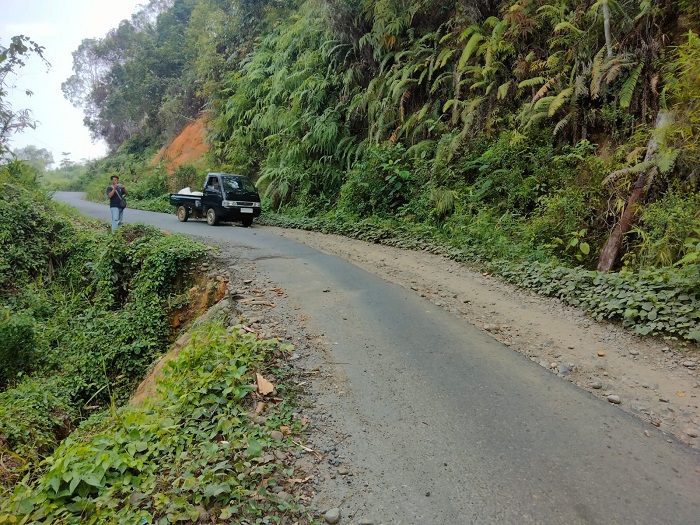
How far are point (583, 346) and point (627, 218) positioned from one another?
3692 millimetres

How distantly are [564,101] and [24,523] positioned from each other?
1120cm

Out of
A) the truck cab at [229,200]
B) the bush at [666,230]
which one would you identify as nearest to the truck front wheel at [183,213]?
the truck cab at [229,200]

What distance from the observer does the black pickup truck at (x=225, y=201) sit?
1512 centimetres

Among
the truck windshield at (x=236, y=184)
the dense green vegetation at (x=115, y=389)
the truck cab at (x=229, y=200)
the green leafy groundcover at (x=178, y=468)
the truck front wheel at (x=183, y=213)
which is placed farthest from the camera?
the truck front wheel at (x=183, y=213)

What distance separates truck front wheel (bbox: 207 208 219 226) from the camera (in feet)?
49.9

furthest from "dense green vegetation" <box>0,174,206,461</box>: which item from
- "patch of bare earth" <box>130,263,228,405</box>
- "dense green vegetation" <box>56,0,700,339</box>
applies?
"dense green vegetation" <box>56,0,700,339</box>

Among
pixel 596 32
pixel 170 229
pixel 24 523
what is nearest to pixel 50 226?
pixel 170 229

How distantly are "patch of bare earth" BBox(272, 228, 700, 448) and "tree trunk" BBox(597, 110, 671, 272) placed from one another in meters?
1.82

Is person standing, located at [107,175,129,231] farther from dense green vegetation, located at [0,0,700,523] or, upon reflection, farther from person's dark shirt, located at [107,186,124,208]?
dense green vegetation, located at [0,0,700,523]

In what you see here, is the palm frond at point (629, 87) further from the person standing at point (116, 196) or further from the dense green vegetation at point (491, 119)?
the person standing at point (116, 196)

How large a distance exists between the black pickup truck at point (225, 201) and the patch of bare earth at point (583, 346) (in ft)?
28.0

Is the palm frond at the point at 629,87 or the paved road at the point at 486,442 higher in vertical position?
the palm frond at the point at 629,87

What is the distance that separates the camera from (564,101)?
31.6ft

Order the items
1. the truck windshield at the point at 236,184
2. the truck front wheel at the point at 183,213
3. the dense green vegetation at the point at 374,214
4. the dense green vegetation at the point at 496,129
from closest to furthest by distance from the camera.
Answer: the dense green vegetation at the point at 374,214, the dense green vegetation at the point at 496,129, the truck windshield at the point at 236,184, the truck front wheel at the point at 183,213
